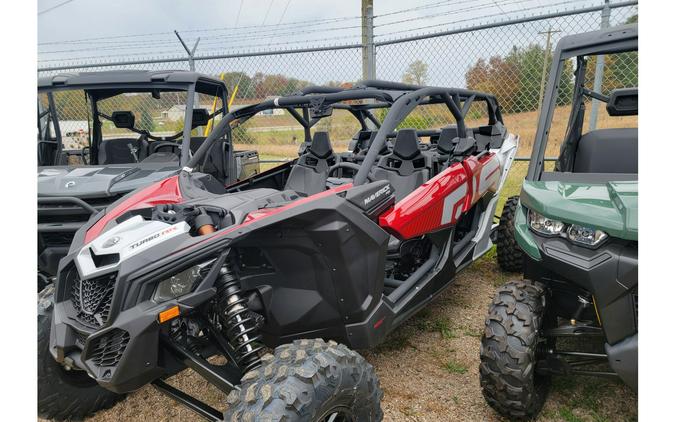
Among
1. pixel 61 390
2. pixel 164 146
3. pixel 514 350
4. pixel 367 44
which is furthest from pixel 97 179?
pixel 367 44

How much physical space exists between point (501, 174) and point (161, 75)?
137 inches

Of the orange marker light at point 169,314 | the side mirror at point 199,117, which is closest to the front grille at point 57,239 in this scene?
the side mirror at point 199,117

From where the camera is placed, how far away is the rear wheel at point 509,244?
473cm

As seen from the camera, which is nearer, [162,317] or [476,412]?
[162,317]

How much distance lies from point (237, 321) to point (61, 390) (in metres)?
1.16

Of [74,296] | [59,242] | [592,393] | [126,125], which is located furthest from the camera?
[126,125]

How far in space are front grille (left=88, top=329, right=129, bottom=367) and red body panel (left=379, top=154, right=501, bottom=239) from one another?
56.8 inches

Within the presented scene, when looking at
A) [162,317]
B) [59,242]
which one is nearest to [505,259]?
[162,317]

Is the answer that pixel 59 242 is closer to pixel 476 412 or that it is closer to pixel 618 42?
pixel 476 412

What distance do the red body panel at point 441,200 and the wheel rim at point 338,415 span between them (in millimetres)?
1043

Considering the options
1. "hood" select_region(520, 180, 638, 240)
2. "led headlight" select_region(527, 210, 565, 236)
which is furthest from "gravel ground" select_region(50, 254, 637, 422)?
"hood" select_region(520, 180, 638, 240)

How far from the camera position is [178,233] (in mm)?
2232

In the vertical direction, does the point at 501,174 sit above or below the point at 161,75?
below

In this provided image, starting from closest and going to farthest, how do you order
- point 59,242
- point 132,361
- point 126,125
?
point 132,361, point 59,242, point 126,125
